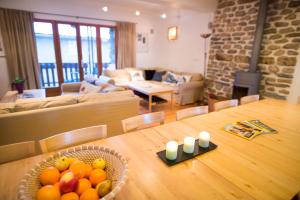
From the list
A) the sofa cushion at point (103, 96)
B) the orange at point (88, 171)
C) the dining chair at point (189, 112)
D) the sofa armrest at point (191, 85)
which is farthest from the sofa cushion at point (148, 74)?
the orange at point (88, 171)

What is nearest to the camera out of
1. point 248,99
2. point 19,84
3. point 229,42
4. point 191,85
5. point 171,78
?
point 248,99

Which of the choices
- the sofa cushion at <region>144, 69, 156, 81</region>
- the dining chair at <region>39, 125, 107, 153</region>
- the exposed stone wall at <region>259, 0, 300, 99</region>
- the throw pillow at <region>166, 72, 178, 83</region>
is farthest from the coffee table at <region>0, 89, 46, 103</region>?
the exposed stone wall at <region>259, 0, 300, 99</region>

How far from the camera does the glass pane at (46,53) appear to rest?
15.7 ft

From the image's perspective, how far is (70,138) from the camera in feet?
3.79

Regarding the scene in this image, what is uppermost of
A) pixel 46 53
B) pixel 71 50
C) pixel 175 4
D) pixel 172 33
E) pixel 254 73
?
pixel 175 4

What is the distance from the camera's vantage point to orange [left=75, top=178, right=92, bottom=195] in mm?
657

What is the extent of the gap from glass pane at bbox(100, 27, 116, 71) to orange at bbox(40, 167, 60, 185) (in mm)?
5595

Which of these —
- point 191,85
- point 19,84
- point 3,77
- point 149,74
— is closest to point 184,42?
point 149,74

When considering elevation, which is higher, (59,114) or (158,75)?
(158,75)

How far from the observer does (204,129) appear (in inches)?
53.8

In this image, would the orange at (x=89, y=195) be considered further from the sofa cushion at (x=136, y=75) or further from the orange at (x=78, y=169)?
the sofa cushion at (x=136, y=75)

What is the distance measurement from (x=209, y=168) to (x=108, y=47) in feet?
18.8

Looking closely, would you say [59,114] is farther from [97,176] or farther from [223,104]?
[223,104]

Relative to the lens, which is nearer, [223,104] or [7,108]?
[7,108]
